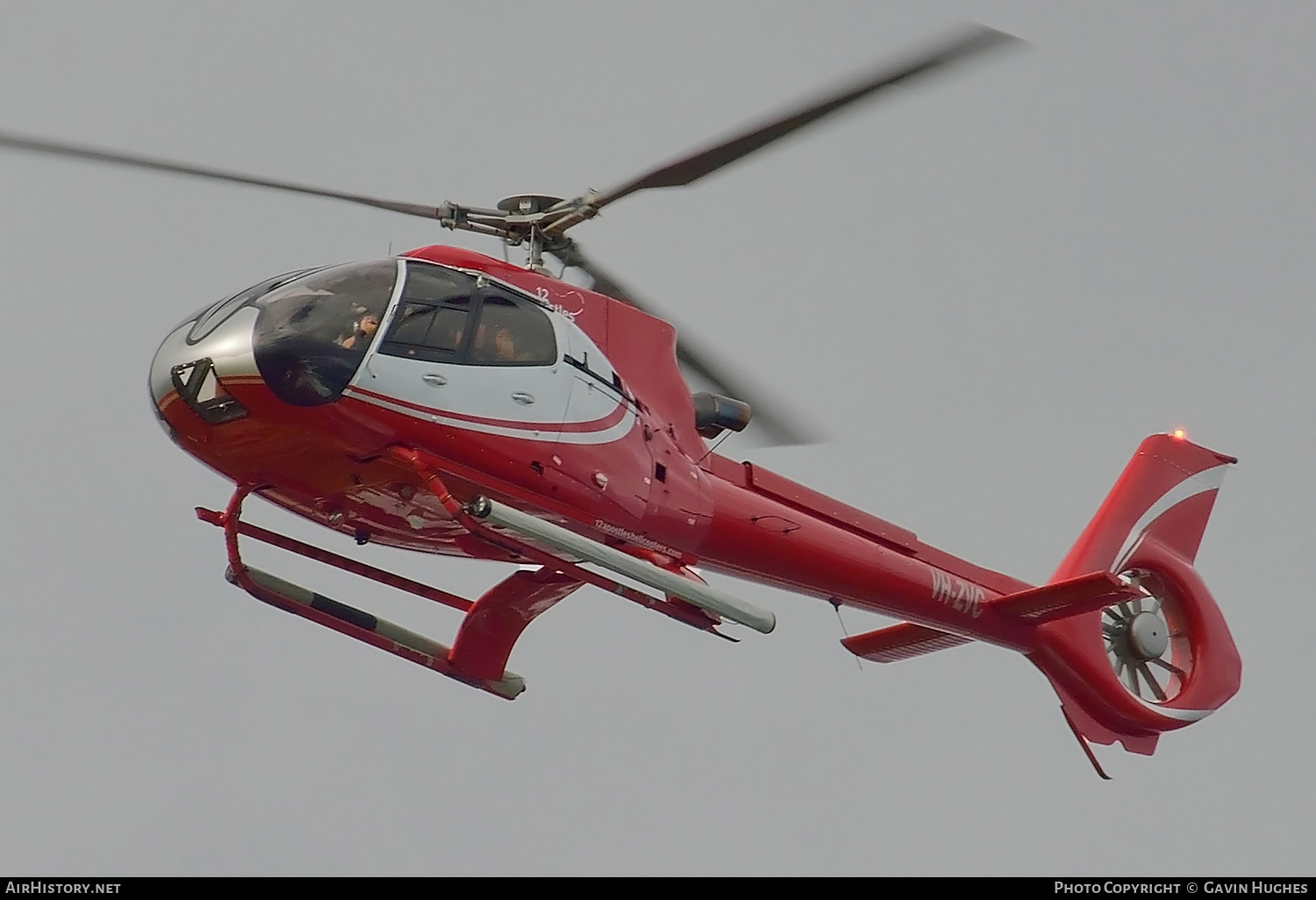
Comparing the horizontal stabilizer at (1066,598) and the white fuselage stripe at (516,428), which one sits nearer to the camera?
the white fuselage stripe at (516,428)

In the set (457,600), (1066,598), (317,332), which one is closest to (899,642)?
(1066,598)

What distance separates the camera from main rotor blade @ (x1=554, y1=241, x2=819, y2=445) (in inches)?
476

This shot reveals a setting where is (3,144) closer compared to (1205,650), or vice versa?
(3,144)

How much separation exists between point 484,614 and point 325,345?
10.5 ft

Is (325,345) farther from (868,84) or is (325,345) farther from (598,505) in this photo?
(868,84)

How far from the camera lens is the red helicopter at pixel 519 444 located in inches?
374

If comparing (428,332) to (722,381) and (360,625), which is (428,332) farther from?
(722,381)

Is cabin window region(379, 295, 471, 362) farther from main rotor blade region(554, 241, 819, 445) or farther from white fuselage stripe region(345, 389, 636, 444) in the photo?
main rotor blade region(554, 241, 819, 445)

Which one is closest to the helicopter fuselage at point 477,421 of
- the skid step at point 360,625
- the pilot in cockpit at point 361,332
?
the pilot in cockpit at point 361,332

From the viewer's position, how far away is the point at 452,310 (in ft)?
32.3

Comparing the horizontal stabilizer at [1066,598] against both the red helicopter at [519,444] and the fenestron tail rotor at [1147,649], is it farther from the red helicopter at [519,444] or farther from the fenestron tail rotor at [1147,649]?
the fenestron tail rotor at [1147,649]

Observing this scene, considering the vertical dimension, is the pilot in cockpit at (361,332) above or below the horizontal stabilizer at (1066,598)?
above

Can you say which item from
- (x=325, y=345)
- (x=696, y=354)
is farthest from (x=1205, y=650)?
(x=325, y=345)

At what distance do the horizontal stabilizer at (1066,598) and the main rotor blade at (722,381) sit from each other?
2.41 m
